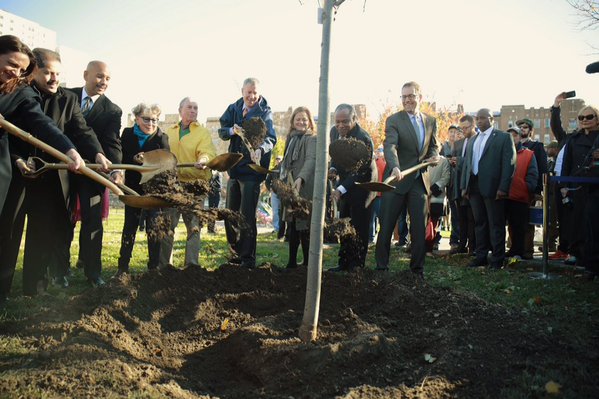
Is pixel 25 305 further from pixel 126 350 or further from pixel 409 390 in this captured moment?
pixel 409 390

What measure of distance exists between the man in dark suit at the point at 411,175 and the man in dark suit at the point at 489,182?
1542mm

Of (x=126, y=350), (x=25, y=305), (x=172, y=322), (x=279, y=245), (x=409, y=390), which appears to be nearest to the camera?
(x=409, y=390)

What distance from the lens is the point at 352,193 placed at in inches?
258

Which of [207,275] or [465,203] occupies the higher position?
[465,203]

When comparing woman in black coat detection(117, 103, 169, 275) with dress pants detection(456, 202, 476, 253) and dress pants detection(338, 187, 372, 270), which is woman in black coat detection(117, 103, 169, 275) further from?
dress pants detection(456, 202, 476, 253)

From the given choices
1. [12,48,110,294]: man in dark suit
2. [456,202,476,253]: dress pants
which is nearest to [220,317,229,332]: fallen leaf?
[12,48,110,294]: man in dark suit

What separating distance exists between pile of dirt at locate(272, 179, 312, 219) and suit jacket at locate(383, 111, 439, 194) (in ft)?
5.91

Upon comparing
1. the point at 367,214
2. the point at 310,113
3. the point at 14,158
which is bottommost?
the point at 367,214

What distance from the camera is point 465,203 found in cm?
866

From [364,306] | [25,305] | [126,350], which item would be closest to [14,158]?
[25,305]

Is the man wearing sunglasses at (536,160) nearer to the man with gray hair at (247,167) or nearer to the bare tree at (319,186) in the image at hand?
the man with gray hair at (247,167)

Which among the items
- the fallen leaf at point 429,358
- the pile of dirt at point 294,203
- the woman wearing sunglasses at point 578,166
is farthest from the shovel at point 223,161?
the woman wearing sunglasses at point 578,166

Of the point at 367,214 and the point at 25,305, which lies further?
the point at 367,214

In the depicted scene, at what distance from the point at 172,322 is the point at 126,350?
803 mm
